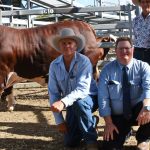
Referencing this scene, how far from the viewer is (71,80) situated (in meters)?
4.68

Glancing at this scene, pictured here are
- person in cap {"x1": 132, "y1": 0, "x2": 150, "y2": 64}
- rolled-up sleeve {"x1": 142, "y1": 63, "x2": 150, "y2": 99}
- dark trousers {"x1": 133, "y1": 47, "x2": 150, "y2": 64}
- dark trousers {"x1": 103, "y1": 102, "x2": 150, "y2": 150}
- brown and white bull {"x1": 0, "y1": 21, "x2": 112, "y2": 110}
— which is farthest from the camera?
brown and white bull {"x1": 0, "y1": 21, "x2": 112, "y2": 110}

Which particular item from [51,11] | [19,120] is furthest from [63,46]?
[51,11]

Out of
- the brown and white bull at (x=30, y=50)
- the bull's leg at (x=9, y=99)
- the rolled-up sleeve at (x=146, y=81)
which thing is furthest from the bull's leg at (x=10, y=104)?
the rolled-up sleeve at (x=146, y=81)

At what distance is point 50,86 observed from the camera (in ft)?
15.5

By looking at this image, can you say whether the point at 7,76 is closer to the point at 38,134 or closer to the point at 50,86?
the point at 38,134

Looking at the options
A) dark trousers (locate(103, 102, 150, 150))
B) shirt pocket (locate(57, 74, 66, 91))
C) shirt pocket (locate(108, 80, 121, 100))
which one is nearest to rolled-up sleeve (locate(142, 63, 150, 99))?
dark trousers (locate(103, 102, 150, 150))

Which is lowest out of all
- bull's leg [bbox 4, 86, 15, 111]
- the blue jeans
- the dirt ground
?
the dirt ground

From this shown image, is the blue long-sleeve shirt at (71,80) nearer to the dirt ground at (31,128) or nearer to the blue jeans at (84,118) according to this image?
the blue jeans at (84,118)

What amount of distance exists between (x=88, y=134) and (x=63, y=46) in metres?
0.96

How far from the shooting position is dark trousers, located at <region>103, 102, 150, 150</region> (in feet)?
14.9

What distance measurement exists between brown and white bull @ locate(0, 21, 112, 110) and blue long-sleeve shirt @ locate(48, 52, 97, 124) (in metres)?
2.25

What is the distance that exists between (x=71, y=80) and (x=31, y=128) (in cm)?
160

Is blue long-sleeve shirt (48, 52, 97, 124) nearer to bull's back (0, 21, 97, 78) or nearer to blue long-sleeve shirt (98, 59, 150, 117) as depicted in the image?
blue long-sleeve shirt (98, 59, 150, 117)

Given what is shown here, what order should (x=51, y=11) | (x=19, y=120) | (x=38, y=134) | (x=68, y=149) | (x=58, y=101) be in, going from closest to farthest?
(x=58, y=101) → (x=68, y=149) → (x=38, y=134) → (x=19, y=120) → (x=51, y=11)
